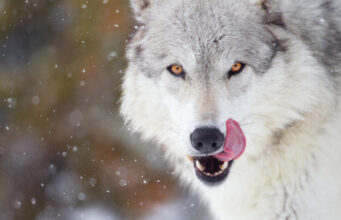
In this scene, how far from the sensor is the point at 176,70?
11.1 feet

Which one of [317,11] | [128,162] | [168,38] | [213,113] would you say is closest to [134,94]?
[168,38]

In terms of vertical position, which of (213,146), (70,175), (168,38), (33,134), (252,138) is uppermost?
(168,38)

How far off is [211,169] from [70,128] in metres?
6.51

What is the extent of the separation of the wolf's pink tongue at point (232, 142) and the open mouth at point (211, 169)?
61 millimetres

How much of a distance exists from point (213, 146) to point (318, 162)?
0.68 m

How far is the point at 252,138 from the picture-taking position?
3.35m

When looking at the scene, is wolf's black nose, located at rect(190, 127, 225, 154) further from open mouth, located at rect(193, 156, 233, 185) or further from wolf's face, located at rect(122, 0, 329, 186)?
open mouth, located at rect(193, 156, 233, 185)

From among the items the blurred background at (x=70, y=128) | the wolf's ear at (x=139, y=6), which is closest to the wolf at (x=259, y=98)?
the wolf's ear at (x=139, y=6)

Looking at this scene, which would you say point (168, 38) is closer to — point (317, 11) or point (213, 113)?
point (213, 113)

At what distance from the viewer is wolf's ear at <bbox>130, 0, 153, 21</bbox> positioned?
151 inches

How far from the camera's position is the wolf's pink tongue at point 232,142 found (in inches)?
121

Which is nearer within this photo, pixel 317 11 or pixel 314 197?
pixel 314 197

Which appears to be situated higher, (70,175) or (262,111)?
Answer: (262,111)

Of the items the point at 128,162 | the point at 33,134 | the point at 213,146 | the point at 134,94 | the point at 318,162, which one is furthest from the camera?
the point at 33,134
